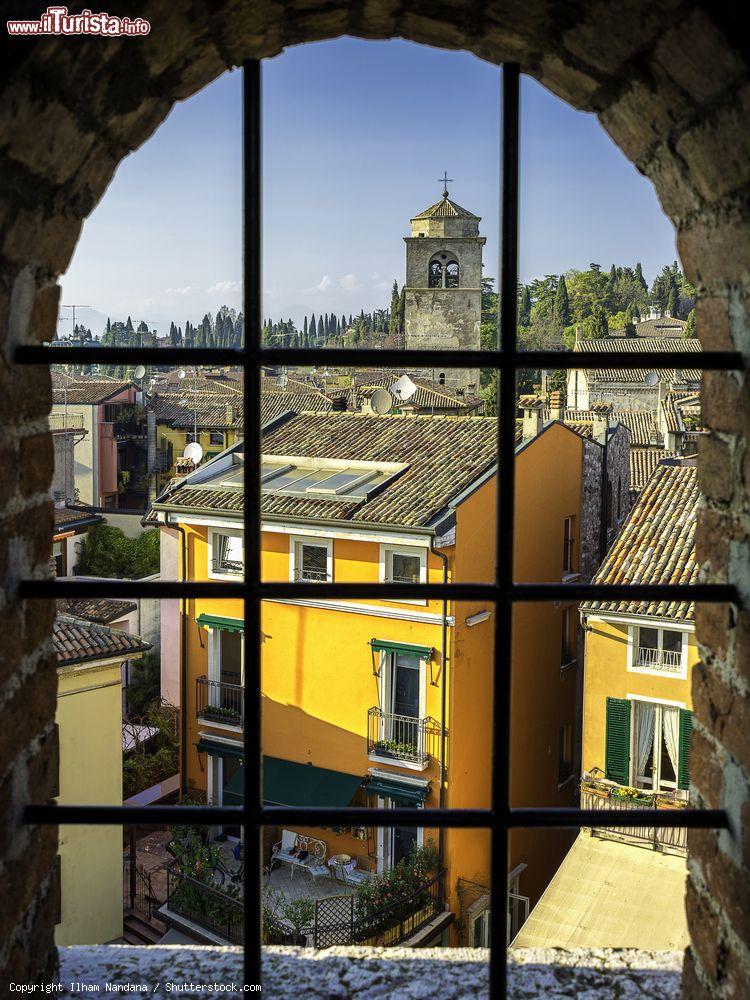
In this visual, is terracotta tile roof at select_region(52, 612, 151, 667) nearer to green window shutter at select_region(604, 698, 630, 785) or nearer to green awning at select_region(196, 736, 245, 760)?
green awning at select_region(196, 736, 245, 760)

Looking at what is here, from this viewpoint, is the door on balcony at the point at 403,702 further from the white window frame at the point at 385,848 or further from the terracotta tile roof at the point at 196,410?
the terracotta tile roof at the point at 196,410

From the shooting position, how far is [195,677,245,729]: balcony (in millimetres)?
9438

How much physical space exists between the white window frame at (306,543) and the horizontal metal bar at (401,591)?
7873mm

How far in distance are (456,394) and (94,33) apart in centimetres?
2625

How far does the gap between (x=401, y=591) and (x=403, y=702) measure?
808 centimetres

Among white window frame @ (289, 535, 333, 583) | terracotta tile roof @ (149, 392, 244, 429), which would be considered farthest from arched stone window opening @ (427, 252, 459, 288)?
white window frame @ (289, 535, 333, 583)

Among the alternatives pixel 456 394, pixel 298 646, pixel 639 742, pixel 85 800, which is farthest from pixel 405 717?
pixel 456 394

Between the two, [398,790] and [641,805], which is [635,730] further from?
[398,790]

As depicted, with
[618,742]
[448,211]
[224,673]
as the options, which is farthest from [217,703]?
[448,211]

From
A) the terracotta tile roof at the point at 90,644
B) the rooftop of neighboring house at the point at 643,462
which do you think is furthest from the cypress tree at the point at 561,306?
the terracotta tile roof at the point at 90,644

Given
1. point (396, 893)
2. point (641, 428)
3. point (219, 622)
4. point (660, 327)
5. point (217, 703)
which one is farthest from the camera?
point (660, 327)

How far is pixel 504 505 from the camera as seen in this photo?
3.32ft

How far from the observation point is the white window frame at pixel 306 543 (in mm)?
8945

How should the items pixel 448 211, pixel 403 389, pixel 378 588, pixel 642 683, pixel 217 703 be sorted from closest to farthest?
pixel 378 588, pixel 642 683, pixel 217 703, pixel 403 389, pixel 448 211
